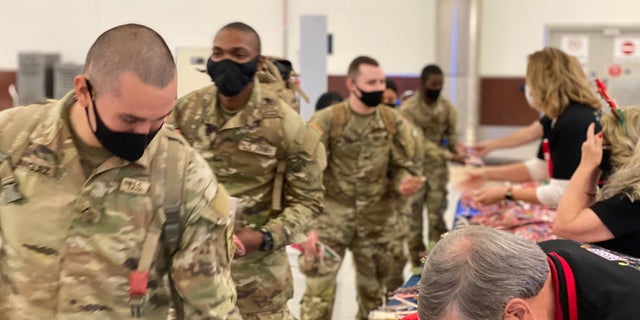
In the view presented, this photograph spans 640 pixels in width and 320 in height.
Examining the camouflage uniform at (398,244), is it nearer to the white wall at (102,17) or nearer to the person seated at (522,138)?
the person seated at (522,138)

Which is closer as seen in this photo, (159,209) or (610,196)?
(159,209)

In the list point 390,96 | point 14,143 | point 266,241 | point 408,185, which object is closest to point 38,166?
point 14,143

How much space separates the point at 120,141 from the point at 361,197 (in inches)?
114

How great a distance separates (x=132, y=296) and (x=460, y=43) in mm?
9726

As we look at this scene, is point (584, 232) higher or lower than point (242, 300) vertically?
higher

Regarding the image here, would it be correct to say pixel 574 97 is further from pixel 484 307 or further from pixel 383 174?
pixel 484 307

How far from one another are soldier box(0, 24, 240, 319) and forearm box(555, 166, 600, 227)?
1.59 metres

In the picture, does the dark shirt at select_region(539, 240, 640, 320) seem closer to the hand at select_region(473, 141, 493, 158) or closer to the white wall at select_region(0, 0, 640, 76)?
the hand at select_region(473, 141, 493, 158)

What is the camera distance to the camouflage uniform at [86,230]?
5.22 ft

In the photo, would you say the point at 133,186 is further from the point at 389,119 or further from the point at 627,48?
the point at 627,48

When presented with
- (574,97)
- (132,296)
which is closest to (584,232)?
(574,97)

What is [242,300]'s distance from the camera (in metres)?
2.73

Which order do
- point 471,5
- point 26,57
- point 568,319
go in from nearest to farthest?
1. point 568,319
2. point 26,57
3. point 471,5

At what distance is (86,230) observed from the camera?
5.28 ft
